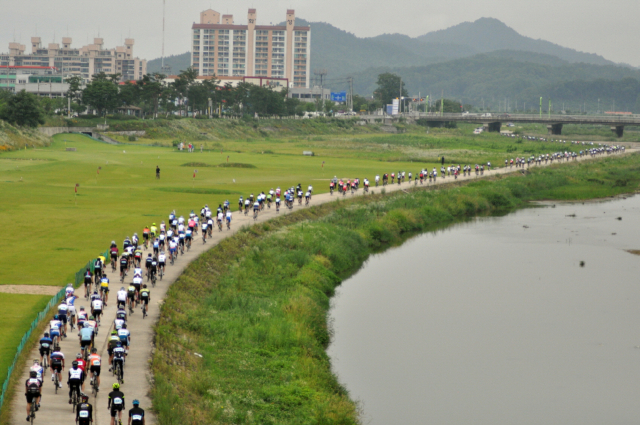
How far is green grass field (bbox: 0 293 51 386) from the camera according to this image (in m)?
26.9

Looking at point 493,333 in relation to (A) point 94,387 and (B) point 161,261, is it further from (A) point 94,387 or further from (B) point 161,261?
(A) point 94,387

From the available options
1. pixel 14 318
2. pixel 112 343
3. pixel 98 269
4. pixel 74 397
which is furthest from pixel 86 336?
pixel 98 269

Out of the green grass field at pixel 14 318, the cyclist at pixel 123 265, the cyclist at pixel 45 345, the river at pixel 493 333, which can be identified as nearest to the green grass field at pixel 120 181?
the green grass field at pixel 14 318

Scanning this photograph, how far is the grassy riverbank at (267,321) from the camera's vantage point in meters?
26.6

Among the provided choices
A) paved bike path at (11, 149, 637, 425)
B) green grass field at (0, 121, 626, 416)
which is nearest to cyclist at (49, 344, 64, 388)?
paved bike path at (11, 149, 637, 425)

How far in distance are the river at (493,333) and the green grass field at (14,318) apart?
13190 mm

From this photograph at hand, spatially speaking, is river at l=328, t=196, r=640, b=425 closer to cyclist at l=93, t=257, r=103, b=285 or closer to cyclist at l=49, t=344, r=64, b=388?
cyclist at l=93, t=257, r=103, b=285

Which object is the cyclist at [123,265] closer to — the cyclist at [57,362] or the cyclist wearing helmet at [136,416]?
the cyclist at [57,362]

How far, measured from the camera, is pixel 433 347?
37062 mm

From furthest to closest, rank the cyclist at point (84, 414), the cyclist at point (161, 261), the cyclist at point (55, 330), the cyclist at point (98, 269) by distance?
the cyclist at point (161, 261)
the cyclist at point (98, 269)
the cyclist at point (55, 330)
the cyclist at point (84, 414)

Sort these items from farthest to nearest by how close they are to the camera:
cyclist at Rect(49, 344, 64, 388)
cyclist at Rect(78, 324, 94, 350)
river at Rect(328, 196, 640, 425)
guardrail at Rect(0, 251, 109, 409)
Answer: river at Rect(328, 196, 640, 425) < cyclist at Rect(78, 324, 94, 350) < cyclist at Rect(49, 344, 64, 388) < guardrail at Rect(0, 251, 109, 409)

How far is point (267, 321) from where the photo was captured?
35344mm

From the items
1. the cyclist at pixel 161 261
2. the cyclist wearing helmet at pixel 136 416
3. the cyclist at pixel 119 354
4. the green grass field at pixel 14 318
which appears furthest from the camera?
the cyclist at pixel 161 261

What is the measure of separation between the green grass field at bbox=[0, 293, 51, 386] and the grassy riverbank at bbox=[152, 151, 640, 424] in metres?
5.17
